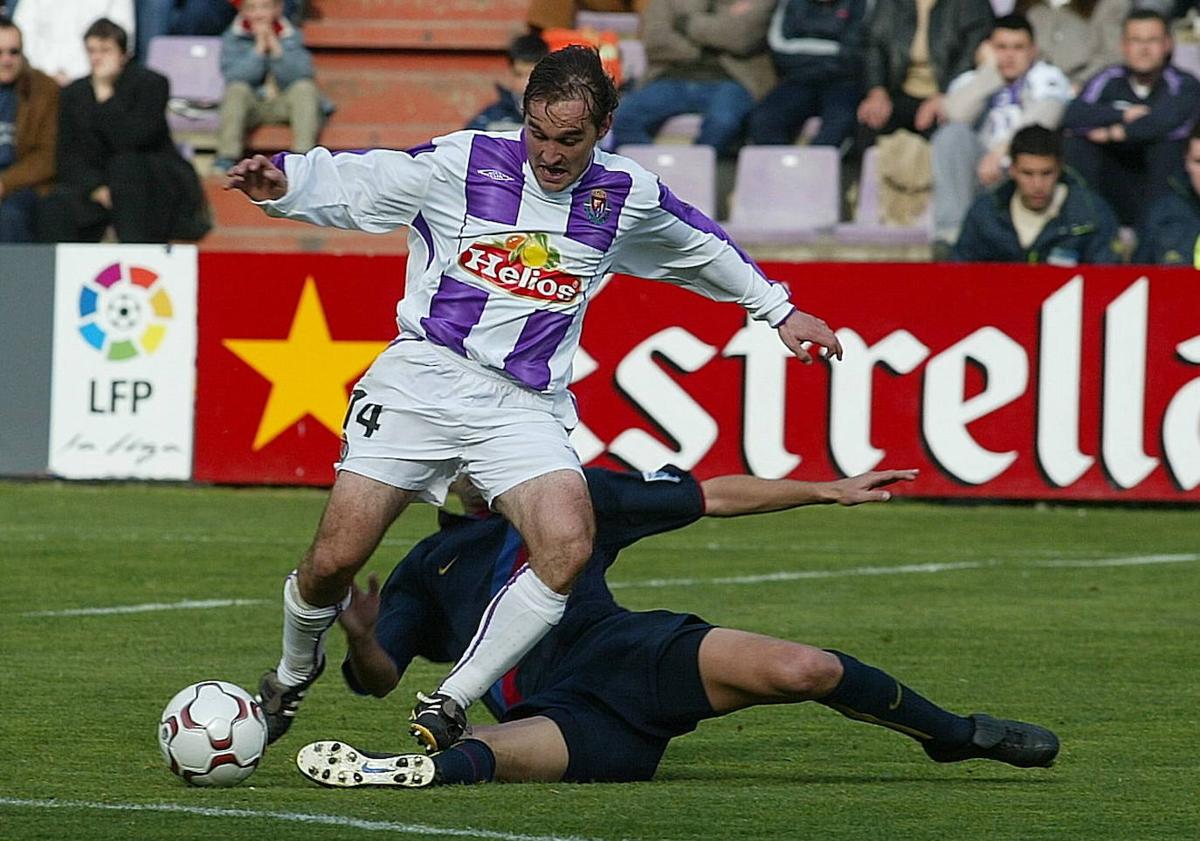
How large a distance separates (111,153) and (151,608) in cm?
677

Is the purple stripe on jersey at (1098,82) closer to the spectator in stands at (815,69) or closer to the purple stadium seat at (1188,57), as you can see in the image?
the purple stadium seat at (1188,57)

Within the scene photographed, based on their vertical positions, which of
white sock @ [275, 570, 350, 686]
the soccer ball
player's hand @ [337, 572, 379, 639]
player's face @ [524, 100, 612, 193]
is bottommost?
the soccer ball

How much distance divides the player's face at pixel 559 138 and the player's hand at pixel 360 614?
1.16m

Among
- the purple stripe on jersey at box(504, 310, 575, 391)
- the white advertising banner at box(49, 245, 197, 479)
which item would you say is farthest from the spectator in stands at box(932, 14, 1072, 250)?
the purple stripe on jersey at box(504, 310, 575, 391)

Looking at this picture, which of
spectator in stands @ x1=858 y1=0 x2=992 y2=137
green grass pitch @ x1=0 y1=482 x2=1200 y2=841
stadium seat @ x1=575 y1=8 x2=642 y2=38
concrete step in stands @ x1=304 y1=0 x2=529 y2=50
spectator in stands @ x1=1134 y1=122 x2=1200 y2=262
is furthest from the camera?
concrete step in stands @ x1=304 y1=0 x2=529 y2=50

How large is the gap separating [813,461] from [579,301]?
22.4 feet

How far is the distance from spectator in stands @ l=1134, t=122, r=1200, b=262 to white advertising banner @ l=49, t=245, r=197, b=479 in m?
5.56

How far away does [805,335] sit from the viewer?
20.7 feet

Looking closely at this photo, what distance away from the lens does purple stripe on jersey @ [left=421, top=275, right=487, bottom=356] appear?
19.8ft

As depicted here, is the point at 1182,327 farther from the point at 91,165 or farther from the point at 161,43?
the point at 161,43

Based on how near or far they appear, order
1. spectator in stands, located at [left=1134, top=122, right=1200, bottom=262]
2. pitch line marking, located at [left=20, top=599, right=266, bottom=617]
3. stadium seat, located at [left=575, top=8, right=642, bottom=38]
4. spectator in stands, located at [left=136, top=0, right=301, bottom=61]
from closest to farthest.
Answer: pitch line marking, located at [left=20, top=599, right=266, bottom=617], spectator in stands, located at [left=1134, top=122, right=1200, bottom=262], spectator in stands, located at [left=136, top=0, right=301, bottom=61], stadium seat, located at [left=575, top=8, right=642, bottom=38]

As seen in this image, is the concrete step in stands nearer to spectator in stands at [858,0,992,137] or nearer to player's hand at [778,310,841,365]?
spectator in stands at [858,0,992,137]

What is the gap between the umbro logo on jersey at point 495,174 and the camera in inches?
238

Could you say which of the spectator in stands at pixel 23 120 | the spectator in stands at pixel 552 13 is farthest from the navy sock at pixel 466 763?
the spectator in stands at pixel 552 13
